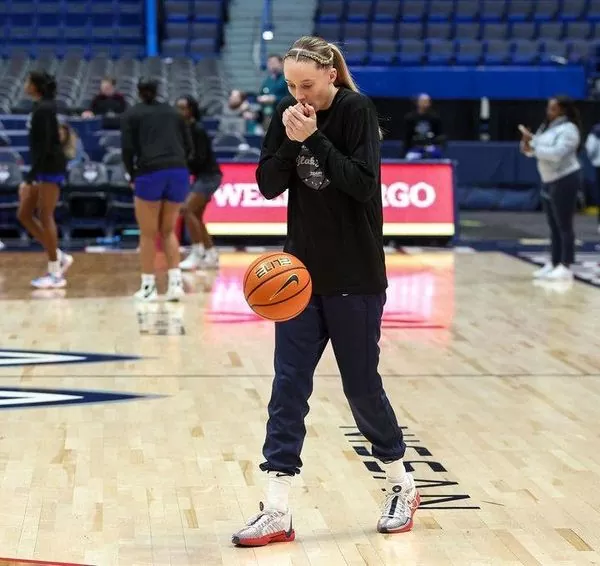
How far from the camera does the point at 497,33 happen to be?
23438mm

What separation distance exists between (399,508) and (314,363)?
0.59 m

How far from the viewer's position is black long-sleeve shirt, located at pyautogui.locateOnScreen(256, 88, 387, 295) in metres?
4.23

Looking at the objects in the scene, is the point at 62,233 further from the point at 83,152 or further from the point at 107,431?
the point at 107,431

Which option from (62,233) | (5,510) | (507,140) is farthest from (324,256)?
(507,140)

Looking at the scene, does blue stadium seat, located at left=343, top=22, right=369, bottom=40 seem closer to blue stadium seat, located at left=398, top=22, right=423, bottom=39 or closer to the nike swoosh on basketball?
blue stadium seat, located at left=398, top=22, right=423, bottom=39

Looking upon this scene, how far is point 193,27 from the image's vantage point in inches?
928

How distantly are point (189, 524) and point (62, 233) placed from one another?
1100cm

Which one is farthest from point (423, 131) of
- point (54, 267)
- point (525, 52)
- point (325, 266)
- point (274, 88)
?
point (325, 266)

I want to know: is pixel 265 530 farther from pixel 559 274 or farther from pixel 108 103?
pixel 108 103

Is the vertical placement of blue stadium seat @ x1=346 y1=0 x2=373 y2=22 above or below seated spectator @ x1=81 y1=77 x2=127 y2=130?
above

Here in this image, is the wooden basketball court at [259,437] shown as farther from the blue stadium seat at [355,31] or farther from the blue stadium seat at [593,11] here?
the blue stadium seat at [593,11]

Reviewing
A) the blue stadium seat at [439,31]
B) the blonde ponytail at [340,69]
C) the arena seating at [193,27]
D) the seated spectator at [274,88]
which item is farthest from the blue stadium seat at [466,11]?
the blonde ponytail at [340,69]

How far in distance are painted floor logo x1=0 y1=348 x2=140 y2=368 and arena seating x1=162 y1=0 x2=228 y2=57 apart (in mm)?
15593

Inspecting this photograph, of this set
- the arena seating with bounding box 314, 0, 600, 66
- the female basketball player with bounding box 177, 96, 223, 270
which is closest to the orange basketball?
the female basketball player with bounding box 177, 96, 223, 270
